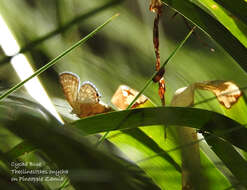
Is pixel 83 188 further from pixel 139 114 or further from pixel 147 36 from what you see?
pixel 147 36

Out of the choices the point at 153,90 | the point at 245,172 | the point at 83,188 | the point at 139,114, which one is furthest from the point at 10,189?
the point at 153,90

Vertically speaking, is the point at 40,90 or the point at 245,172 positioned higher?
the point at 40,90

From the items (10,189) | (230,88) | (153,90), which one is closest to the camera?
(10,189)

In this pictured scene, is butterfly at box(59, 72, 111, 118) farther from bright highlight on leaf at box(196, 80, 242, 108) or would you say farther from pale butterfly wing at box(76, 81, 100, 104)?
bright highlight on leaf at box(196, 80, 242, 108)

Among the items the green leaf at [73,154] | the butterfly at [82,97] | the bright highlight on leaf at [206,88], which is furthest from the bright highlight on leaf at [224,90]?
the green leaf at [73,154]

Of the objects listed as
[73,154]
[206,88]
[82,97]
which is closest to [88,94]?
[82,97]

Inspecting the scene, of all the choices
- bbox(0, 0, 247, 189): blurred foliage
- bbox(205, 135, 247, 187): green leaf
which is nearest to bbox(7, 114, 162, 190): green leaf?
bbox(0, 0, 247, 189): blurred foliage

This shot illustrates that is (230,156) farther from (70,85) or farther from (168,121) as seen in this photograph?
(70,85)

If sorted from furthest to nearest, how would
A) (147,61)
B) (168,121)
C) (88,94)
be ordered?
1. (147,61)
2. (88,94)
3. (168,121)

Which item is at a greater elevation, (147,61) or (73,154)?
(147,61)
